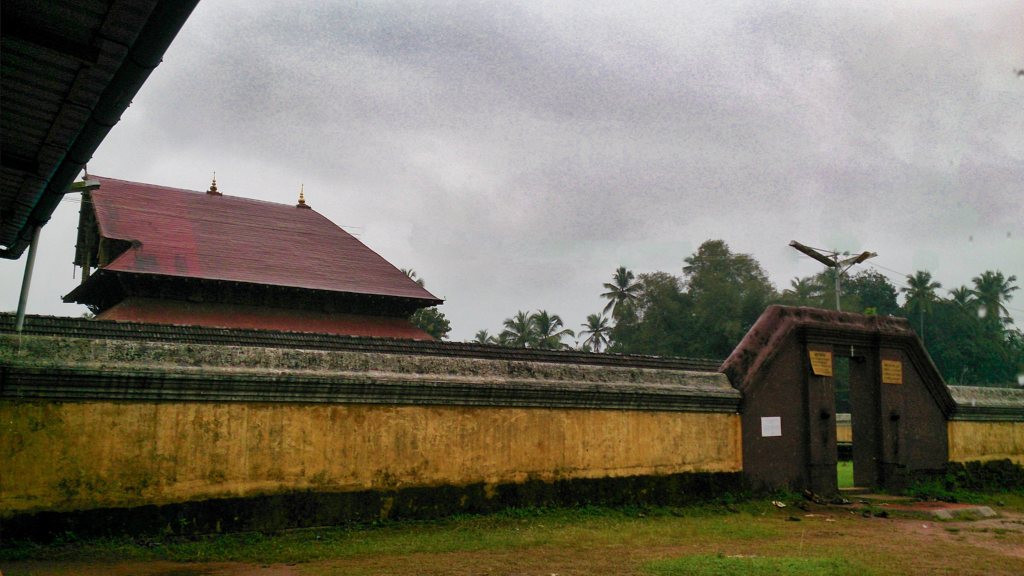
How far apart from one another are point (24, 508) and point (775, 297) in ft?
150

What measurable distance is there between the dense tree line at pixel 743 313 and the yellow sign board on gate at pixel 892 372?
31.0m

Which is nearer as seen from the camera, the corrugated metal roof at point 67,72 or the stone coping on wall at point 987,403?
the corrugated metal roof at point 67,72

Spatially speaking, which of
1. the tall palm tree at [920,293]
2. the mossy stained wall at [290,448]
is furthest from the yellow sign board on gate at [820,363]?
the tall palm tree at [920,293]

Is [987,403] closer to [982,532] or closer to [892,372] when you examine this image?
[892,372]

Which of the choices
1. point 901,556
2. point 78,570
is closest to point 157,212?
point 78,570

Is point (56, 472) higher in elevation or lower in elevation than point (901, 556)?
higher

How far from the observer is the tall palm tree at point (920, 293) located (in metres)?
54.5

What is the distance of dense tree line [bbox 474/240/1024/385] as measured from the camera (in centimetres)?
4603

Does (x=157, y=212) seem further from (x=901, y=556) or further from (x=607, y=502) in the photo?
(x=901, y=556)

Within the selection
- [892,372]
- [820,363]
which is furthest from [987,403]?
[820,363]

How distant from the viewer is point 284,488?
7.30 m

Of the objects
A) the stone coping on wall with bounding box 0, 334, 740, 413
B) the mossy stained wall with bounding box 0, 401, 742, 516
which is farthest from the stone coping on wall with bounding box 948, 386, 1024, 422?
the mossy stained wall with bounding box 0, 401, 742, 516

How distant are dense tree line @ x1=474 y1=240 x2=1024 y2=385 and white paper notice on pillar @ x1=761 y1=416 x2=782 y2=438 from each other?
33.0 meters

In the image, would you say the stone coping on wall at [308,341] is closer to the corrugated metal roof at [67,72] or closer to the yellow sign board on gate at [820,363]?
the yellow sign board on gate at [820,363]
